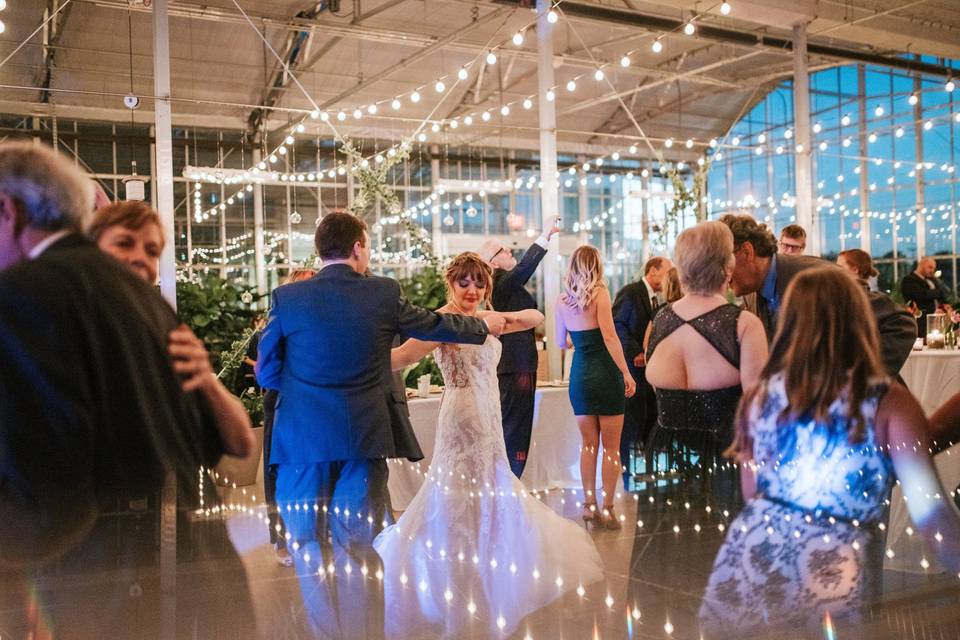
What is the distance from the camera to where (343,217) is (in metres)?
2.34

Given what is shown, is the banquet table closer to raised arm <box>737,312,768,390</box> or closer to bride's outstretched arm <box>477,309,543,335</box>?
raised arm <box>737,312,768,390</box>

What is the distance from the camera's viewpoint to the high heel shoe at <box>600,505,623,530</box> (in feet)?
7.46

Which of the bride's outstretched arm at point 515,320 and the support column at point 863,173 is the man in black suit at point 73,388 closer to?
the bride's outstretched arm at point 515,320

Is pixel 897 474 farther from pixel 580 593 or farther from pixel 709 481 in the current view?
pixel 580 593

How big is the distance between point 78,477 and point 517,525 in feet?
4.96

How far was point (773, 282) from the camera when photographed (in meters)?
1.79

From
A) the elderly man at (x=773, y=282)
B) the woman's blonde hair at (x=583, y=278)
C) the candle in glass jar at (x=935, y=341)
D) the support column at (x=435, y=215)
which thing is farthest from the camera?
the support column at (x=435, y=215)

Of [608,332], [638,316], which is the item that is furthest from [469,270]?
[638,316]

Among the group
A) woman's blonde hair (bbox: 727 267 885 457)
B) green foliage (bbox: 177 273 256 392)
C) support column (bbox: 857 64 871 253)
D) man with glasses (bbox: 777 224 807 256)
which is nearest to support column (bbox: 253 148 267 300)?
green foliage (bbox: 177 273 256 392)

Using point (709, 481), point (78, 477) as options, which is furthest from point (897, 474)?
point (78, 477)

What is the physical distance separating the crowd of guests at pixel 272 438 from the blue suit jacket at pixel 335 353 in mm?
18

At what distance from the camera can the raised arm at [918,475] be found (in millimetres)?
1613

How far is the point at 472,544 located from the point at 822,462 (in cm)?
96

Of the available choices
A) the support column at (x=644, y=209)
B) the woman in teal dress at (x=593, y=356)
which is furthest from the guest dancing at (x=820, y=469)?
the support column at (x=644, y=209)
